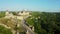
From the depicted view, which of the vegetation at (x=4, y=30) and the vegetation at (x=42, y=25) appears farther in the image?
the vegetation at (x=42, y=25)

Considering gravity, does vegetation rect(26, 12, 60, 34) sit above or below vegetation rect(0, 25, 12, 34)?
below

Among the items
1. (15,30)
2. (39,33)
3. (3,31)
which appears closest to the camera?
(3,31)

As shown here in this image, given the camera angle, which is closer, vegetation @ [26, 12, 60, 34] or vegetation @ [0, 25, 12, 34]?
vegetation @ [0, 25, 12, 34]

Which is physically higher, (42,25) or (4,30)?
(4,30)

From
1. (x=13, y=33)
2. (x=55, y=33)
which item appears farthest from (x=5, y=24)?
(x=55, y=33)

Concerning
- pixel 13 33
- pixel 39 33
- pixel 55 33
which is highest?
pixel 13 33

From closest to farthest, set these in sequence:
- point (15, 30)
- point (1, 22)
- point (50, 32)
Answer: point (15, 30) → point (1, 22) → point (50, 32)

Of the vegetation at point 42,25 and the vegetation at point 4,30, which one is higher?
the vegetation at point 4,30

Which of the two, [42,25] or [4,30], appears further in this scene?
[42,25]

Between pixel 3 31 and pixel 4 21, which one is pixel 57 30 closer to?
pixel 4 21

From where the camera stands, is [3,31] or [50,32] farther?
[50,32]

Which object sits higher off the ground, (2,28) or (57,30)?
(2,28)
